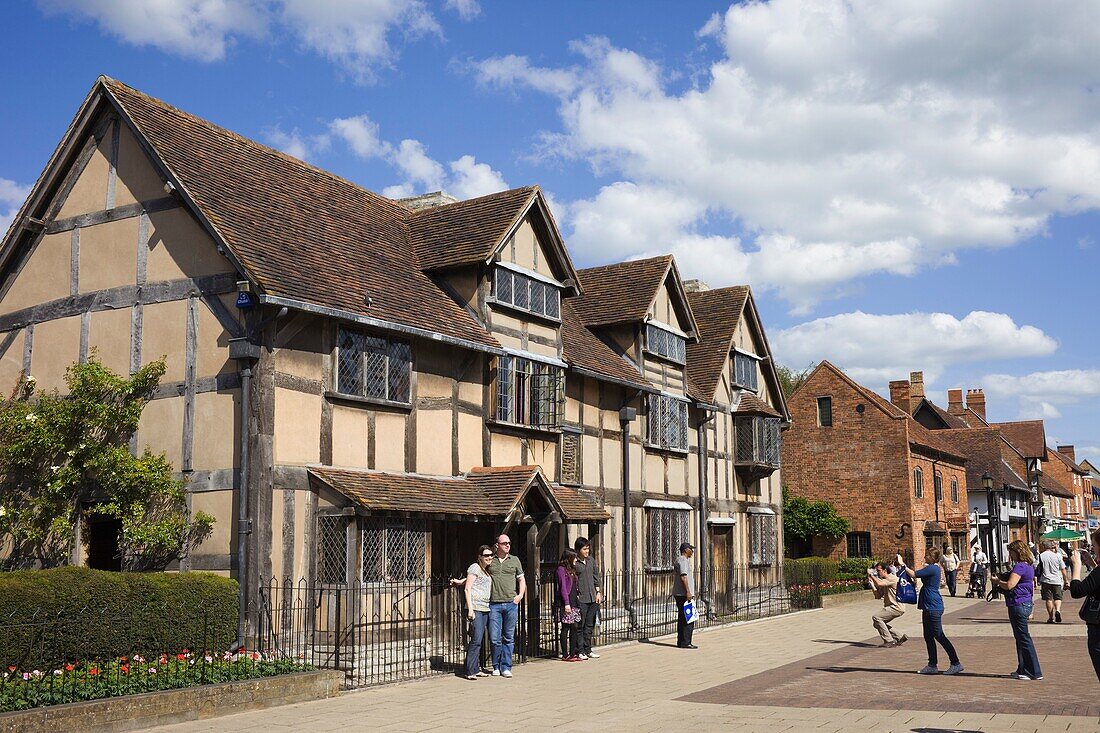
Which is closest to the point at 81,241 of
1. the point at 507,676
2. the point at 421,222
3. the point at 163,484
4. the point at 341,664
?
the point at 163,484

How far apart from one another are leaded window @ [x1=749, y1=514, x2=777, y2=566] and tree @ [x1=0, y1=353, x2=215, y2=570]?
768 inches

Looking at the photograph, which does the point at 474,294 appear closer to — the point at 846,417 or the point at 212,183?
the point at 212,183

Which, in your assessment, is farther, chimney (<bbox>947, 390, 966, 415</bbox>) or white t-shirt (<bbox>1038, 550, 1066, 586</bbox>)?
chimney (<bbox>947, 390, 966, 415</bbox>)

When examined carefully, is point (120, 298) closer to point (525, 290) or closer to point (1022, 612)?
point (525, 290)

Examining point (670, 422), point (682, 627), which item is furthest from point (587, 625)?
point (670, 422)

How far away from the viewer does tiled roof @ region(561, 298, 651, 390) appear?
78.9 feet

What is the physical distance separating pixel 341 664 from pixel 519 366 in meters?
7.87

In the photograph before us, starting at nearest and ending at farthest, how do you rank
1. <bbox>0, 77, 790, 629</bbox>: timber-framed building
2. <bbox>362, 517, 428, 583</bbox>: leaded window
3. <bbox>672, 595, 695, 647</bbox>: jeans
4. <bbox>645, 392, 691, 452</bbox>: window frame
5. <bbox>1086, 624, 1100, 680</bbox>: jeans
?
<bbox>1086, 624, 1100, 680</bbox>: jeans → <bbox>0, 77, 790, 629</bbox>: timber-framed building → <bbox>362, 517, 428, 583</bbox>: leaded window → <bbox>672, 595, 695, 647</bbox>: jeans → <bbox>645, 392, 691, 452</bbox>: window frame

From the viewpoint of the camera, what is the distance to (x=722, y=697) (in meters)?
13.4

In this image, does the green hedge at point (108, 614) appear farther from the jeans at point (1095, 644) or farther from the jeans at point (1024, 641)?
the jeans at point (1024, 641)

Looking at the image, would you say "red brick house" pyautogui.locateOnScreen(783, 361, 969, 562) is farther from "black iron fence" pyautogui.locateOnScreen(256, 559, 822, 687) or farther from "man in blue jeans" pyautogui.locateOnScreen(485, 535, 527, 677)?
"man in blue jeans" pyautogui.locateOnScreen(485, 535, 527, 677)

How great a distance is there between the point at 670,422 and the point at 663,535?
2.95 metres

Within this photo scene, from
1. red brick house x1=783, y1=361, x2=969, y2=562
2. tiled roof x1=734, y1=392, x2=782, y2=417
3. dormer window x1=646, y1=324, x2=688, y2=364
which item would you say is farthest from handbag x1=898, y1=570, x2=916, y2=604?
red brick house x1=783, y1=361, x2=969, y2=562

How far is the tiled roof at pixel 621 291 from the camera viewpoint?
2712cm
